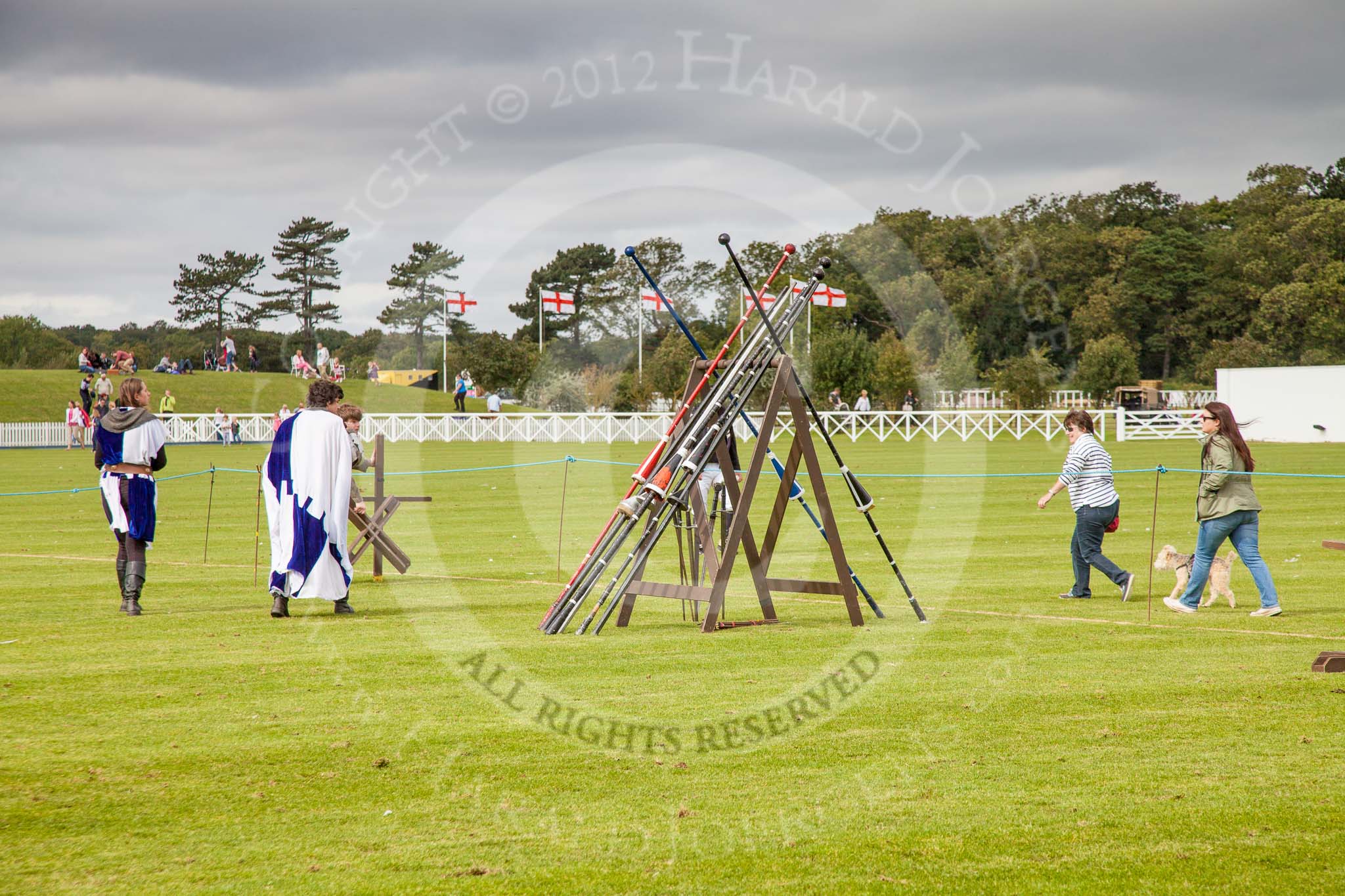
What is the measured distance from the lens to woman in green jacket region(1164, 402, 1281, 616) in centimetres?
1058

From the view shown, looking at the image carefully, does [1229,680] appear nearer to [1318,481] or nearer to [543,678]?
[543,678]

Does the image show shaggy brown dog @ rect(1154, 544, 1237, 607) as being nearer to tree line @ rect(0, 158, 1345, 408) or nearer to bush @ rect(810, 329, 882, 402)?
tree line @ rect(0, 158, 1345, 408)

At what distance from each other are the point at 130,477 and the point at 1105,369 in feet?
204

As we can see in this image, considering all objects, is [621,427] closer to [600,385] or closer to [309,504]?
[600,385]

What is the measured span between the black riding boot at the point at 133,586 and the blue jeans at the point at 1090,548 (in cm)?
854

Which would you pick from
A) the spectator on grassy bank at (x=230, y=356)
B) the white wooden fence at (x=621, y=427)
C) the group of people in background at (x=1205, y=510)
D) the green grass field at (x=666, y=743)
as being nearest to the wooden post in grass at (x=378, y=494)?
the green grass field at (x=666, y=743)

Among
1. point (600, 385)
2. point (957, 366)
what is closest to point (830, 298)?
point (600, 385)

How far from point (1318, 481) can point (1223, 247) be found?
197 ft

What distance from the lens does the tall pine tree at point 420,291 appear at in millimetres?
22875

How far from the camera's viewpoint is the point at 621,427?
49.8 meters

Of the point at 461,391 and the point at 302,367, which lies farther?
the point at 461,391

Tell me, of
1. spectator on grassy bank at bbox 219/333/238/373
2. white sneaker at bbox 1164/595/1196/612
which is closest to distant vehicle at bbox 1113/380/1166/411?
spectator on grassy bank at bbox 219/333/238/373

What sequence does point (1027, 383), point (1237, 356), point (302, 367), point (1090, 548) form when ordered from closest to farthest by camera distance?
point (1090, 548)
point (302, 367)
point (1027, 383)
point (1237, 356)

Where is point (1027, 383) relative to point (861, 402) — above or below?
above
